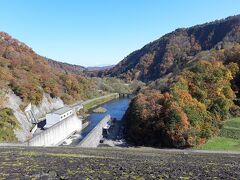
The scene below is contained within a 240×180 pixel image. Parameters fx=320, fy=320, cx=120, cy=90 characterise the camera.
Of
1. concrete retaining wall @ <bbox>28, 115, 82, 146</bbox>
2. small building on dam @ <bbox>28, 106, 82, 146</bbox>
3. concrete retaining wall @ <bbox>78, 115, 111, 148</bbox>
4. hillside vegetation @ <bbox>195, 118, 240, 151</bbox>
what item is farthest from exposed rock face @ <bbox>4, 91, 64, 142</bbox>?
hillside vegetation @ <bbox>195, 118, 240, 151</bbox>

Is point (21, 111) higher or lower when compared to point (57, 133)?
higher

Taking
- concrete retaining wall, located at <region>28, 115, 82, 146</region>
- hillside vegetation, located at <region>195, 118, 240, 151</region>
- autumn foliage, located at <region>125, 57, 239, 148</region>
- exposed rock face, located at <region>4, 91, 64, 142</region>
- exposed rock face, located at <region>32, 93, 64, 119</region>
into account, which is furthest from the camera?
exposed rock face, located at <region>32, 93, 64, 119</region>

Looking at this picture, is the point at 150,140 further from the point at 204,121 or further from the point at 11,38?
the point at 11,38

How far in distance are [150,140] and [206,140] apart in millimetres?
7876

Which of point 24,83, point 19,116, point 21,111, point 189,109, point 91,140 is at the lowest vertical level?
point 91,140

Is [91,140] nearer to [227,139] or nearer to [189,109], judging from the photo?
[189,109]

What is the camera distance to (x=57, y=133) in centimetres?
4988

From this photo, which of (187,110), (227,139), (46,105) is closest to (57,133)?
(187,110)

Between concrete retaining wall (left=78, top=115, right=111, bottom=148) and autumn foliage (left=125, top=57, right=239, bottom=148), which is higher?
autumn foliage (left=125, top=57, right=239, bottom=148)

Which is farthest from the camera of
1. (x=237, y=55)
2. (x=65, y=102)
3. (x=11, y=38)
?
(x=11, y=38)

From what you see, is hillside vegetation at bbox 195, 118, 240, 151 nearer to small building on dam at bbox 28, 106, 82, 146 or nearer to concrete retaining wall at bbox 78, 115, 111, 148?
concrete retaining wall at bbox 78, 115, 111, 148

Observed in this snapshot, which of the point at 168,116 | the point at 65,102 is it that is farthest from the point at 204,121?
the point at 65,102

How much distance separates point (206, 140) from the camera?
4119cm

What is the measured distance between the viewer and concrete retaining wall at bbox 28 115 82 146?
41.7 m
